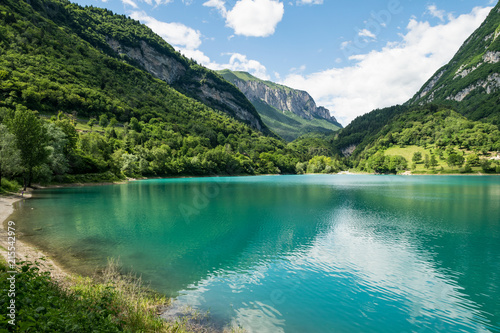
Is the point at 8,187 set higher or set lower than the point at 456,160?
lower

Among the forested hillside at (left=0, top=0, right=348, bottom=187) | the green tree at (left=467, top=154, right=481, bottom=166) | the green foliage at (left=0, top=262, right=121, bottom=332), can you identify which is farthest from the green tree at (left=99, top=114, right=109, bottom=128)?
the green tree at (left=467, top=154, right=481, bottom=166)

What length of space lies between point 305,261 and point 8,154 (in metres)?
49.3

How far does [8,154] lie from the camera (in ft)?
134

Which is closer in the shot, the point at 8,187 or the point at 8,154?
the point at 8,154

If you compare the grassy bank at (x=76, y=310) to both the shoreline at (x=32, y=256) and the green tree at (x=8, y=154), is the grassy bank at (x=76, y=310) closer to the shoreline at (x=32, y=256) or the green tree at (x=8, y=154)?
the shoreline at (x=32, y=256)

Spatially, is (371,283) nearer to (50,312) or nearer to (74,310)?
(74,310)

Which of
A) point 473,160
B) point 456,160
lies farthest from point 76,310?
point 456,160

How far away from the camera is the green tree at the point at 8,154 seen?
40.4 metres

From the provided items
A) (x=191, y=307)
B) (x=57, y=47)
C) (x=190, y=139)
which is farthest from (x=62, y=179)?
(x=57, y=47)

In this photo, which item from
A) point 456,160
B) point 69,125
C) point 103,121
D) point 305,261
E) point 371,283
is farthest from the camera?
point 456,160

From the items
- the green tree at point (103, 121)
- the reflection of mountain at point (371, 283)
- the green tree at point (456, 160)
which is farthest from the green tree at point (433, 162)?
the green tree at point (103, 121)

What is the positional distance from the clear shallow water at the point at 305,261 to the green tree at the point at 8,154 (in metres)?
10.4

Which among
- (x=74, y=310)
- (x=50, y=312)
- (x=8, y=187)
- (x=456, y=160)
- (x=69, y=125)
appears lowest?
(x=8, y=187)

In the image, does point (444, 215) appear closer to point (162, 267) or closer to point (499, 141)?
point (162, 267)
